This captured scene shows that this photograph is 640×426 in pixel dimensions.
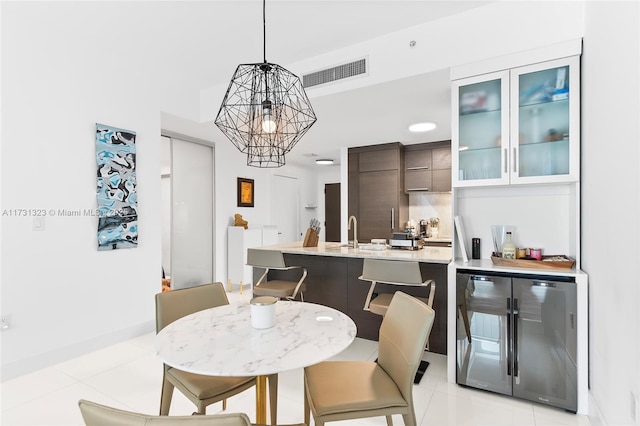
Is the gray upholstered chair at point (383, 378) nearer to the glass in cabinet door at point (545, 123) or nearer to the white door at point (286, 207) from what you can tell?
the glass in cabinet door at point (545, 123)

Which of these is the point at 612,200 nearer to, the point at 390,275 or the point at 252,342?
the point at 390,275

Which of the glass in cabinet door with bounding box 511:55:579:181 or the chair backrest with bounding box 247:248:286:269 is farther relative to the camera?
the chair backrest with bounding box 247:248:286:269

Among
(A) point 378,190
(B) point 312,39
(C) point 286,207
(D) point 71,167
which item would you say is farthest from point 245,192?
(B) point 312,39

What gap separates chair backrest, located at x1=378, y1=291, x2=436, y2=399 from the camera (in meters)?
1.44

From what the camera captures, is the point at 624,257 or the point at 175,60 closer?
the point at 624,257

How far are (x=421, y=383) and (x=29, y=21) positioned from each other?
4.16m

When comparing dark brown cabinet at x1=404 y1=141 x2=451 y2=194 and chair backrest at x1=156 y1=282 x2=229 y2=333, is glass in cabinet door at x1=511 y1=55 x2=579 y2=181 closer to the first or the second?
chair backrest at x1=156 y1=282 x2=229 y2=333

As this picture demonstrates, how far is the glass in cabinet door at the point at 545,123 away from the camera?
2234 mm

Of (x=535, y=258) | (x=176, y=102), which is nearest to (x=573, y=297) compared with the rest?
(x=535, y=258)

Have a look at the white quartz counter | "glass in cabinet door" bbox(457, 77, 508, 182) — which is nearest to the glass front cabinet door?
"glass in cabinet door" bbox(457, 77, 508, 182)

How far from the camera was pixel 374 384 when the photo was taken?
61.4 inches

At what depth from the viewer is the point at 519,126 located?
2.38 m

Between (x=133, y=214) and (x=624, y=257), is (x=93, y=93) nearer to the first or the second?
(x=133, y=214)

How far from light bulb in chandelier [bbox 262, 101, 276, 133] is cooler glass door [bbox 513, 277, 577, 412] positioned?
74.1 inches
